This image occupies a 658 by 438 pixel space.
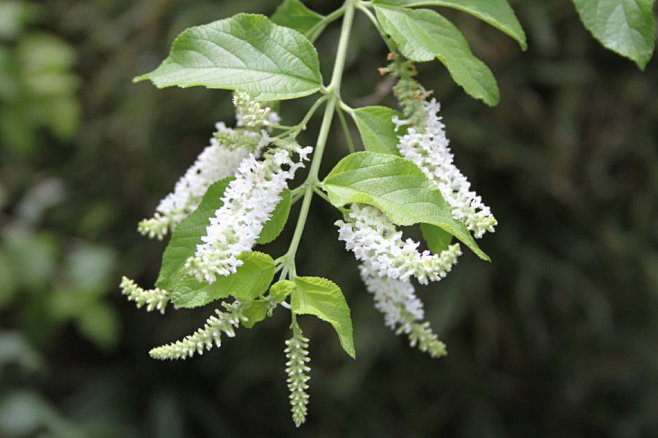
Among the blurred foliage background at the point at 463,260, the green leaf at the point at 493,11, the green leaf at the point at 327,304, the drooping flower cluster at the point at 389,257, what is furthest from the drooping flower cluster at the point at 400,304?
the blurred foliage background at the point at 463,260

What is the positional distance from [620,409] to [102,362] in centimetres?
200

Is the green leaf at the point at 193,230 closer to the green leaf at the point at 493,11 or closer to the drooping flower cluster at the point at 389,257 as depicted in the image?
the drooping flower cluster at the point at 389,257

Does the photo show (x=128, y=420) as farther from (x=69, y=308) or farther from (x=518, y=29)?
(x=518, y=29)

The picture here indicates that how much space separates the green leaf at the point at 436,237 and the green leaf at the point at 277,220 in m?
0.12

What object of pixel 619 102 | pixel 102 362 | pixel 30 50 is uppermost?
pixel 30 50

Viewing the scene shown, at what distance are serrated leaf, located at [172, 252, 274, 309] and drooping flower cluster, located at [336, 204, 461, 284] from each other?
70mm

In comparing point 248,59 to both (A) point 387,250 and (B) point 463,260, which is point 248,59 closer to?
(A) point 387,250

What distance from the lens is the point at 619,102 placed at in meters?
2.27

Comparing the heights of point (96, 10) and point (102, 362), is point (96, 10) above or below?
above

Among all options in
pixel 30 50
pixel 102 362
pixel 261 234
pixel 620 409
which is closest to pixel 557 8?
pixel 620 409

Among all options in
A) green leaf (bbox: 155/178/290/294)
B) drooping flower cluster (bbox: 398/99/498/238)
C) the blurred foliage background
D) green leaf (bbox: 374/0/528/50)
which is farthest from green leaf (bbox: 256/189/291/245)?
the blurred foliage background

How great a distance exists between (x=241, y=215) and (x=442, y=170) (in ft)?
0.56

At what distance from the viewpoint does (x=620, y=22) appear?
1.94 feet

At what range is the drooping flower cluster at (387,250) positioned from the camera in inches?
19.4
